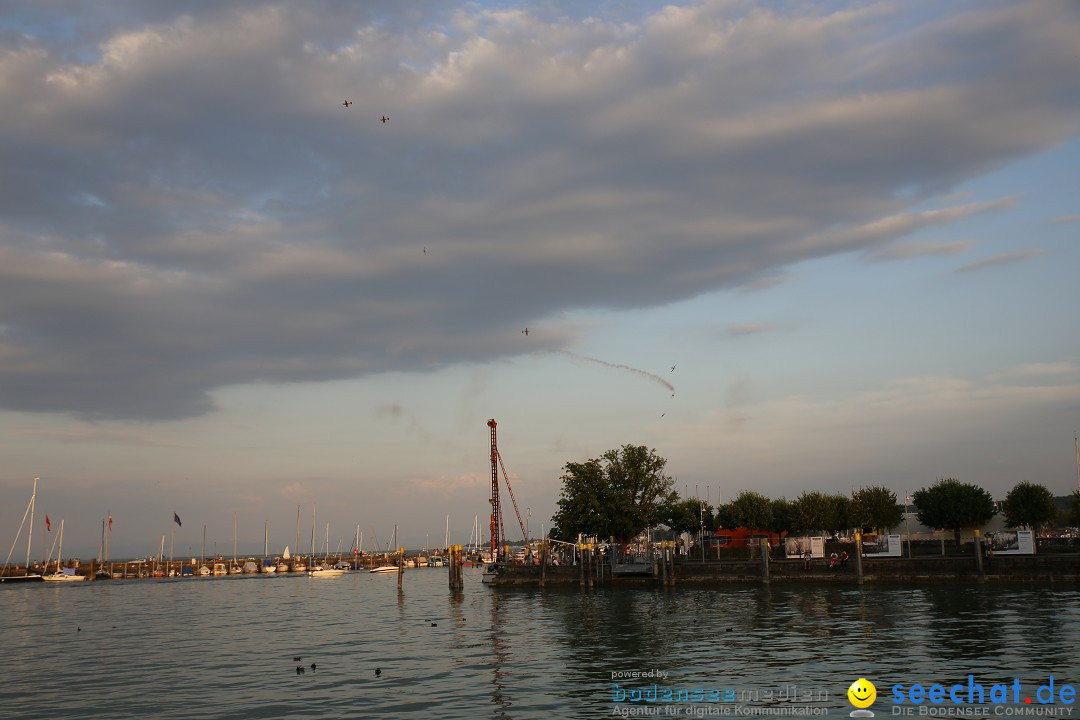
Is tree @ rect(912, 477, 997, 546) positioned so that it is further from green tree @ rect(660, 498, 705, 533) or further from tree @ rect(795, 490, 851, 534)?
green tree @ rect(660, 498, 705, 533)

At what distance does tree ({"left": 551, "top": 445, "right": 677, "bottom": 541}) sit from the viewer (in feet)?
336

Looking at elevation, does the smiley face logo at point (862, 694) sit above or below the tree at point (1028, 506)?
below

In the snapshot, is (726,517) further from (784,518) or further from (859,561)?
(859,561)

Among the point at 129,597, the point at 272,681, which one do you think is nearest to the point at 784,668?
the point at 272,681

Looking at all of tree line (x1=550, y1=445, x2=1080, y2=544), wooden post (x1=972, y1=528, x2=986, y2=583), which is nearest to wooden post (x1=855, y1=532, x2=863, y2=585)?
wooden post (x1=972, y1=528, x2=986, y2=583)

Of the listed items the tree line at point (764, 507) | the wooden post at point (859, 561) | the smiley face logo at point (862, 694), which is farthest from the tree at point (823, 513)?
the smiley face logo at point (862, 694)

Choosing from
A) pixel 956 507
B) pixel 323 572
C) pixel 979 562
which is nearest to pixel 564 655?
pixel 979 562

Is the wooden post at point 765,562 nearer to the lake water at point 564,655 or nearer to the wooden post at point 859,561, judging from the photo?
the lake water at point 564,655

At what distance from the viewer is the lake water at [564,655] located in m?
32.1

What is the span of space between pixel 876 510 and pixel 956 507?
44.8 ft

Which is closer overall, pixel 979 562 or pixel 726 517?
pixel 979 562

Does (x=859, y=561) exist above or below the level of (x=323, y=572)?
above

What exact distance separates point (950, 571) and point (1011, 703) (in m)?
45.0

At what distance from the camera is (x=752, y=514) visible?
116188mm
